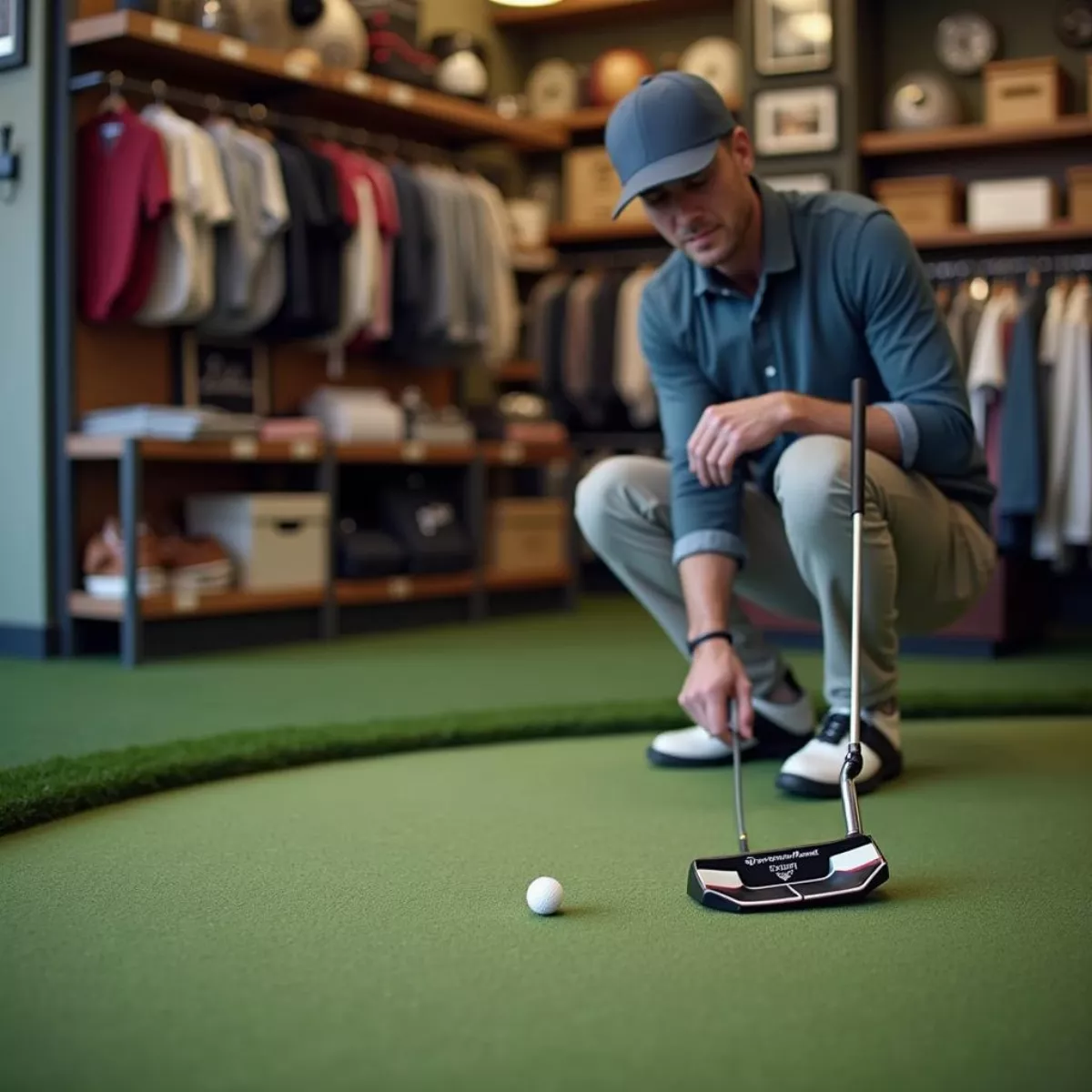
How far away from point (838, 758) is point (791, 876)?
0.63 meters

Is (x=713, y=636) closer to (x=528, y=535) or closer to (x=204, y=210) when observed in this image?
(x=204, y=210)

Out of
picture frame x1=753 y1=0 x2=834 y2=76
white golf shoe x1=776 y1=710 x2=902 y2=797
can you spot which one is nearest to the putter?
white golf shoe x1=776 y1=710 x2=902 y2=797

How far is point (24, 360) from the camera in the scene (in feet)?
15.8

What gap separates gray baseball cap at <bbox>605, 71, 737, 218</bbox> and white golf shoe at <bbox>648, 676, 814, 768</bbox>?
37.4 inches

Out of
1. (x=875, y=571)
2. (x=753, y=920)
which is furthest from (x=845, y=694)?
(x=753, y=920)

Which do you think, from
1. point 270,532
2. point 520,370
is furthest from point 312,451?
point 520,370

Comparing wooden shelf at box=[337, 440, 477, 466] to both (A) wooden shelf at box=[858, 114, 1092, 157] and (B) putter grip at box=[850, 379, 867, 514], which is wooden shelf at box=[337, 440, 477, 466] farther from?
(B) putter grip at box=[850, 379, 867, 514]

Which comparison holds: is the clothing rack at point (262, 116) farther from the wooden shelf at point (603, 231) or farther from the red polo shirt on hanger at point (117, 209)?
the wooden shelf at point (603, 231)

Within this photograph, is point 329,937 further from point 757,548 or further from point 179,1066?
point 757,548

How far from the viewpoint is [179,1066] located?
1.24 meters

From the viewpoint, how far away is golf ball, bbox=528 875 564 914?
66.9 inches

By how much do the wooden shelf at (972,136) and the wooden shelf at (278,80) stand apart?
4.55 ft

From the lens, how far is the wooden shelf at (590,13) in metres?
7.04

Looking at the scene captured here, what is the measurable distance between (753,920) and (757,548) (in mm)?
1051
